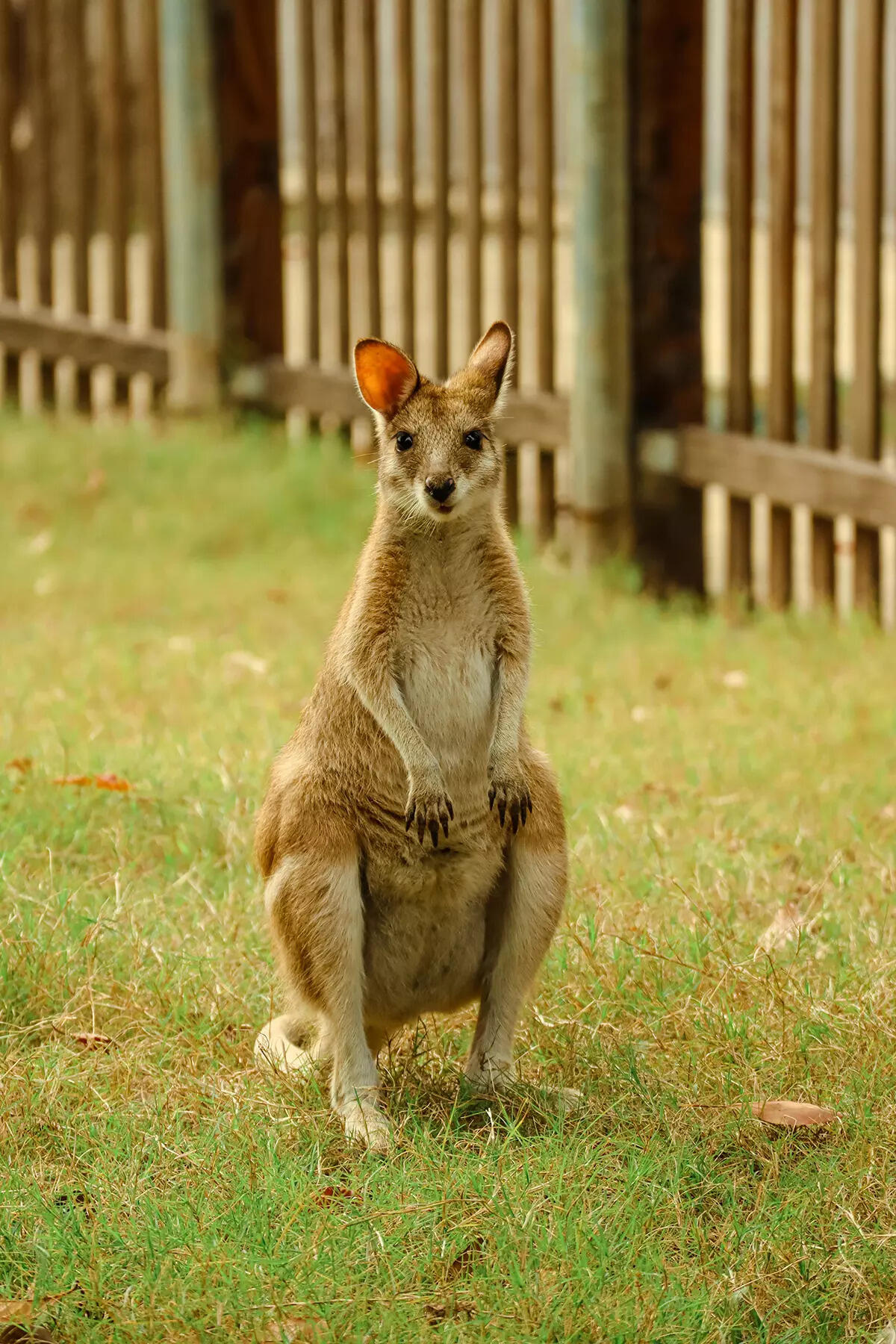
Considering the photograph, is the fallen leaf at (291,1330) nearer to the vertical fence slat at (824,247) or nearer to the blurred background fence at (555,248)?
the blurred background fence at (555,248)

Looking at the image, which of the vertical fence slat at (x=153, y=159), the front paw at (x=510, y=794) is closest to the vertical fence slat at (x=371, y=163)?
the vertical fence slat at (x=153, y=159)

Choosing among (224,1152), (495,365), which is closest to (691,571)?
(495,365)

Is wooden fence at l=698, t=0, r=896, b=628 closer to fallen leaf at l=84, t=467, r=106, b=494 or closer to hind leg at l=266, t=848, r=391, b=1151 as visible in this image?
fallen leaf at l=84, t=467, r=106, b=494

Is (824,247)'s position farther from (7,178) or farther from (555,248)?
(7,178)

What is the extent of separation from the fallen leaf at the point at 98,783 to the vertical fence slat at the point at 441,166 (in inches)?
136

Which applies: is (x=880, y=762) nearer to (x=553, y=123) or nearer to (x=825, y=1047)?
(x=825, y=1047)

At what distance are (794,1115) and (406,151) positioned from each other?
5422 mm

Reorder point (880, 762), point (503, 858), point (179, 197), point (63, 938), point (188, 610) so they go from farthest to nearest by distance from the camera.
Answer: point (179, 197) → point (188, 610) → point (880, 762) → point (63, 938) → point (503, 858)

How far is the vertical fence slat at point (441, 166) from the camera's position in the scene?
7449 millimetres

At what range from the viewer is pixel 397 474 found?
3.24 metres

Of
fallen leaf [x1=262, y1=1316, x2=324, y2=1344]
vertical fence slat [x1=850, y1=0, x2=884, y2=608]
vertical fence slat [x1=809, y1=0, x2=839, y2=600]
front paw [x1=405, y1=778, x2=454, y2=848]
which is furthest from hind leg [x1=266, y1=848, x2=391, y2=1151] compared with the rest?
vertical fence slat [x1=809, y1=0, x2=839, y2=600]

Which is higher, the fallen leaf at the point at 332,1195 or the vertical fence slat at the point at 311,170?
the vertical fence slat at the point at 311,170

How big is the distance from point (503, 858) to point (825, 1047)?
609 millimetres

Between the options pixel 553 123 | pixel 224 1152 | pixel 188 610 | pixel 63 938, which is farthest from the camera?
pixel 553 123
